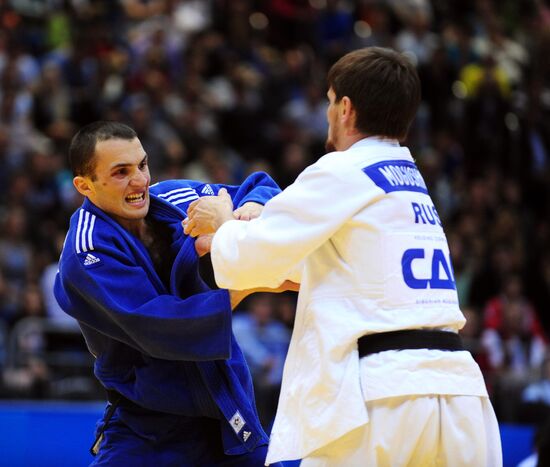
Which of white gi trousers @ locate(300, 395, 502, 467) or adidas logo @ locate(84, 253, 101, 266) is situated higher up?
adidas logo @ locate(84, 253, 101, 266)

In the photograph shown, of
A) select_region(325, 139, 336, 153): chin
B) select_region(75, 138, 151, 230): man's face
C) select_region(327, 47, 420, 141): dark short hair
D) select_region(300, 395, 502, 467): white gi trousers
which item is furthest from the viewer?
select_region(75, 138, 151, 230): man's face

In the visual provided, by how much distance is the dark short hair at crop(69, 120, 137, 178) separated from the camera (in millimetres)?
4680

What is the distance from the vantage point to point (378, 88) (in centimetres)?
383

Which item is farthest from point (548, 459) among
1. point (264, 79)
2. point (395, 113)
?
point (264, 79)

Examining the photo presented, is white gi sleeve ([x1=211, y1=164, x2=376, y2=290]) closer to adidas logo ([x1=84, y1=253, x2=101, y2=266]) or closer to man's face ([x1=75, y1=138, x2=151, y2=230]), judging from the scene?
adidas logo ([x1=84, y1=253, x2=101, y2=266])

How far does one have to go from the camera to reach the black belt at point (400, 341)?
3730 mm

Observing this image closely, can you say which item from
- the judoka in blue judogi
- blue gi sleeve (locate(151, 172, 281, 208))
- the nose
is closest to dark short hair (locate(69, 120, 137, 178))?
the judoka in blue judogi

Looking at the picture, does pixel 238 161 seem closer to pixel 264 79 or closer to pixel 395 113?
pixel 264 79

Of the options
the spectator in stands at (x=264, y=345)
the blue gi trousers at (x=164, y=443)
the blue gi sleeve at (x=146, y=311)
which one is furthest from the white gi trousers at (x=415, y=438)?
the spectator in stands at (x=264, y=345)

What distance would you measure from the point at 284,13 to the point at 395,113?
11.8 m

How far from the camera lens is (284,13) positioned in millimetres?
15383

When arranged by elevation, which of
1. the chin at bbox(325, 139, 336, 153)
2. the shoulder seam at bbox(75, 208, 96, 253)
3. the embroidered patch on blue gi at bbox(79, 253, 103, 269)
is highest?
the chin at bbox(325, 139, 336, 153)

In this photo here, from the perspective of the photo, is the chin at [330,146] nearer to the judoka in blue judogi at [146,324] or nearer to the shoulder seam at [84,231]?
the judoka in blue judogi at [146,324]

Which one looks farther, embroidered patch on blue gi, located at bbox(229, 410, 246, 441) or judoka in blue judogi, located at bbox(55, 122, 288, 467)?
embroidered patch on blue gi, located at bbox(229, 410, 246, 441)
